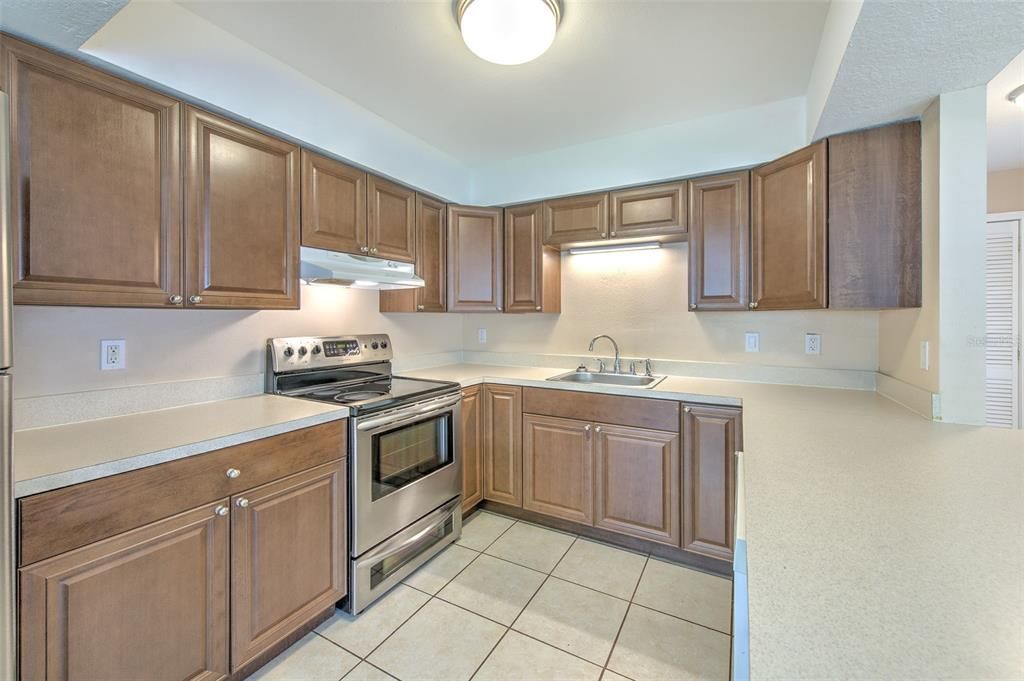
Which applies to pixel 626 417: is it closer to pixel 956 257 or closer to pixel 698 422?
pixel 698 422

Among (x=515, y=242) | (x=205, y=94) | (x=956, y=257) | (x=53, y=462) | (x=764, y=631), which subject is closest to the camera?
(x=764, y=631)

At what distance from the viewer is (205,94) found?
161 cm

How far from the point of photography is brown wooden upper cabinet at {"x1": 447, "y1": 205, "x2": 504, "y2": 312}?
2.89m

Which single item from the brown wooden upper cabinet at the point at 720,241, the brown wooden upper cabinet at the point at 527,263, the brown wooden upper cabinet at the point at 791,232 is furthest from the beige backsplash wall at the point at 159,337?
the brown wooden upper cabinet at the point at 791,232

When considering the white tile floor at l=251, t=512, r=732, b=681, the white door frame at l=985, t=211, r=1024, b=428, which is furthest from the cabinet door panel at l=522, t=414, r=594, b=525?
the white door frame at l=985, t=211, r=1024, b=428

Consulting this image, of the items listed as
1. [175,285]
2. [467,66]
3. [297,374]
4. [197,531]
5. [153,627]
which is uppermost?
[467,66]

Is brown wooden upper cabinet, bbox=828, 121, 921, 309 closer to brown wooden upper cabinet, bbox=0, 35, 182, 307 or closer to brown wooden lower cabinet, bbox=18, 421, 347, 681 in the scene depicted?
brown wooden lower cabinet, bbox=18, 421, 347, 681

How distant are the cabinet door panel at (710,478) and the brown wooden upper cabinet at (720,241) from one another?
65cm

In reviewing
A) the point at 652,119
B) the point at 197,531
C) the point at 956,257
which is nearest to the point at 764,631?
the point at 197,531

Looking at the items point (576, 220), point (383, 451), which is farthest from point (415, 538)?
point (576, 220)

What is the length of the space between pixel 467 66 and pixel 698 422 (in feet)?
6.60

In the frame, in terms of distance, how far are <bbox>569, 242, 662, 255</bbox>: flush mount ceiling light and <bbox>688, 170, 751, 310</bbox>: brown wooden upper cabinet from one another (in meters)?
0.34

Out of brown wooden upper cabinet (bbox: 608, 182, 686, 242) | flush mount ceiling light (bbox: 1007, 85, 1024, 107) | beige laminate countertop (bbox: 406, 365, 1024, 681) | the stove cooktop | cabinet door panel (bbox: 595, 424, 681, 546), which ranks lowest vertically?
cabinet door panel (bbox: 595, 424, 681, 546)

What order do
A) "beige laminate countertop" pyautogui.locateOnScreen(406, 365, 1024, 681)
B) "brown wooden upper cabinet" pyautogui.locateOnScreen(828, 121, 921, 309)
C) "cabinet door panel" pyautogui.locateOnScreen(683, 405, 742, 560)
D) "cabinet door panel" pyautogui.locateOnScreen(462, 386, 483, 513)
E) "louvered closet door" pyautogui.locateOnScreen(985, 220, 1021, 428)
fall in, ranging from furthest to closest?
"louvered closet door" pyautogui.locateOnScreen(985, 220, 1021, 428) < "cabinet door panel" pyautogui.locateOnScreen(462, 386, 483, 513) < "cabinet door panel" pyautogui.locateOnScreen(683, 405, 742, 560) < "brown wooden upper cabinet" pyautogui.locateOnScreen(828, 121, 921, 309) < "beige laminate countertop" pyautogui.locateOnScreen(406, 365, 1024, 681)
